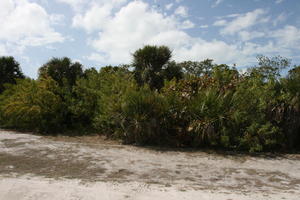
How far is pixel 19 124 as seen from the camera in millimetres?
10344

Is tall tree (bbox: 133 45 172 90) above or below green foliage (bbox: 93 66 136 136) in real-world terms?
above

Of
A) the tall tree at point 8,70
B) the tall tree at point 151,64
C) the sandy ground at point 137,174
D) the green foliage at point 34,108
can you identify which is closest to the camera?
the sandy ground at point 137,174

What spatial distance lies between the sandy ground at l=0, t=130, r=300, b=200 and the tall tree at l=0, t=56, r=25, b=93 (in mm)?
11963

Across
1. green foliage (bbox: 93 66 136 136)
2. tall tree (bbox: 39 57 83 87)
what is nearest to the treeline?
green foliage (bbox: 93 66 136 136)

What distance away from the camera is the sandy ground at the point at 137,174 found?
3814mm

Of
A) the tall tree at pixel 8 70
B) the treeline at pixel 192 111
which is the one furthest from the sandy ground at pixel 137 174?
the tall tree at pixel 8 70

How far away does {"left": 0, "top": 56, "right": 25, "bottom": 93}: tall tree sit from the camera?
17375 mm

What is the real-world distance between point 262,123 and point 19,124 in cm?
979

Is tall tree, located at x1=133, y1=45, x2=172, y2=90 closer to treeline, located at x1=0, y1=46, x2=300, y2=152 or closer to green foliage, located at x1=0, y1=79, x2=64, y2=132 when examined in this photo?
treeline, located at x1=0, y1=46, x2=300, y2=152

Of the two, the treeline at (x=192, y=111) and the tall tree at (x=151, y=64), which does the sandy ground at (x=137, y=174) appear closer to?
the treeline at (x=192, y=111)

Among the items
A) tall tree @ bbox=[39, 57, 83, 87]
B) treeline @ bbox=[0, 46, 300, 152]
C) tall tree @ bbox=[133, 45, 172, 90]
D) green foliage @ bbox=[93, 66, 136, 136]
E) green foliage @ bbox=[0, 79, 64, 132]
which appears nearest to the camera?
treeline @ bbox=[0, 46, 300, 152]

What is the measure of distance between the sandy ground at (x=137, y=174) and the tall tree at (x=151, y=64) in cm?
612

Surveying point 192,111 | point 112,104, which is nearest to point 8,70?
point 112,104

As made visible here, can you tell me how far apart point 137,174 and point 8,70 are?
17.0 m
